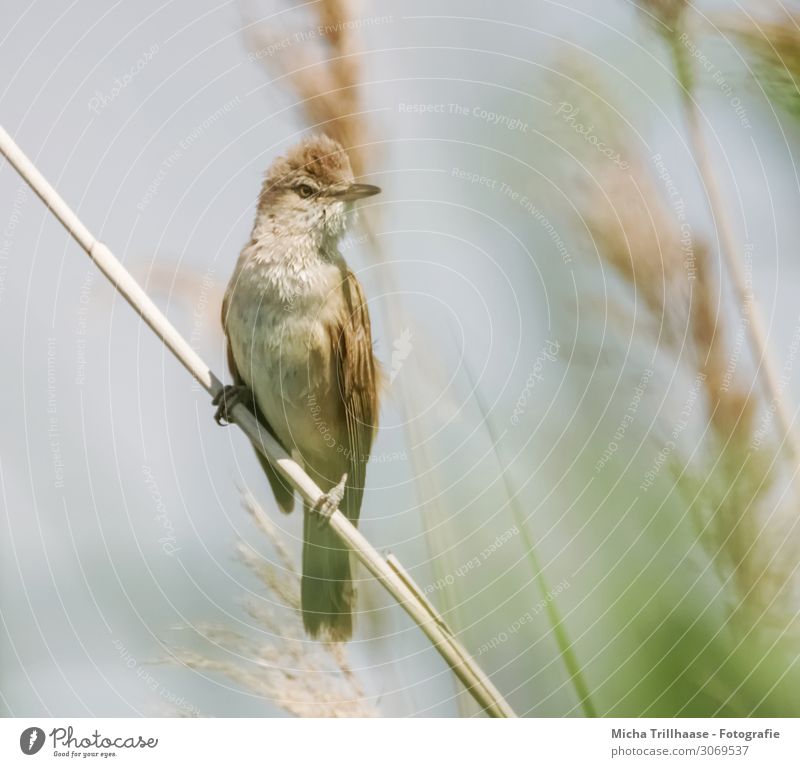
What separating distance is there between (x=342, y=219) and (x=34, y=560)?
73 cm

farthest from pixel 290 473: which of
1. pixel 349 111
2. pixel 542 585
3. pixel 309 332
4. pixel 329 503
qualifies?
pixel 349 111

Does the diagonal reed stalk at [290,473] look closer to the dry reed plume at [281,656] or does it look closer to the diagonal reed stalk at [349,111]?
the diagonal reed stalk at [349,111]

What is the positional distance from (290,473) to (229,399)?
9.2 inches

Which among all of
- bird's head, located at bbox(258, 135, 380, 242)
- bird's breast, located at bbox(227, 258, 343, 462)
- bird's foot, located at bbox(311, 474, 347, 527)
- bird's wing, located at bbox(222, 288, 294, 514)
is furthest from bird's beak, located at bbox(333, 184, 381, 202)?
bird's foot, located at bbox(311, 474, 347, 527)

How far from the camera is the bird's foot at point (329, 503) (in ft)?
4.47

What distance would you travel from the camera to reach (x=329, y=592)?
1402 millimetres

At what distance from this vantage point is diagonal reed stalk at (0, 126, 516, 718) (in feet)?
3.83

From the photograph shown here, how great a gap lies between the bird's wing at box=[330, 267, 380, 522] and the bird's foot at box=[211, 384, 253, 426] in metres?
0.16

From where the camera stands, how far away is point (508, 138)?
1.45 m

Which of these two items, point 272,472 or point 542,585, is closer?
point 542,585

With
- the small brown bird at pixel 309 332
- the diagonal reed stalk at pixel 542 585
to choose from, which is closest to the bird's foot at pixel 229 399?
the small brown bird at pixel 309 332

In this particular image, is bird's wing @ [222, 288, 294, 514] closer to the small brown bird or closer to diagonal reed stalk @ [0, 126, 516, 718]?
the small brown bird

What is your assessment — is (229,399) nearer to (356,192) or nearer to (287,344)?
(287,344)

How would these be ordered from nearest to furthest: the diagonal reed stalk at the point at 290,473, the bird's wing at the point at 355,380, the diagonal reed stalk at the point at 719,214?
the diagonal reed stalk at the point at 290,473 < the diagonal reed stalk at the point at 719,214 < the bird's wing at the point at 355,380
